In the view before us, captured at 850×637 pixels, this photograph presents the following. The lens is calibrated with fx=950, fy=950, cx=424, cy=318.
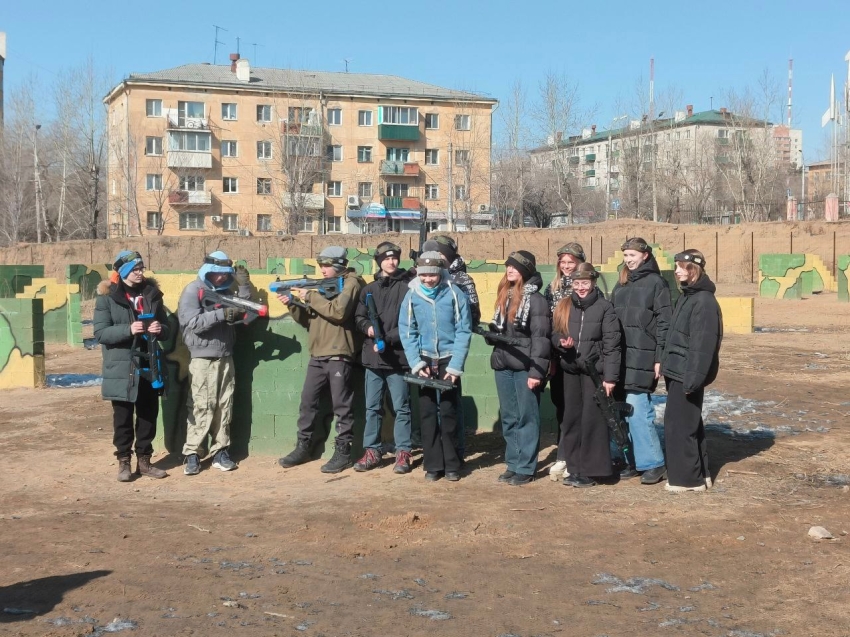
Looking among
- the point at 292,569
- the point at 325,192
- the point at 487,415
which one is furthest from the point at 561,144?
the point at 292,569

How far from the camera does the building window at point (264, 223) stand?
64062mm

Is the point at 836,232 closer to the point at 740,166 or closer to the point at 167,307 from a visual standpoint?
the point at 740,166

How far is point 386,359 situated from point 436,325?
695mm

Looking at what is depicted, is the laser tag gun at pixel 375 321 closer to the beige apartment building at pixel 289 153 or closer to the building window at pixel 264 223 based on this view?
the beige apartment building at pixel 289 153

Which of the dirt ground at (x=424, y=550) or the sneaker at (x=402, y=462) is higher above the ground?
the sneaker at (x=402, y=462)

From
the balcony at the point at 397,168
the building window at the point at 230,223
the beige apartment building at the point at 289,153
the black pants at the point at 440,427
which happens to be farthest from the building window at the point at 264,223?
the black pants at the point at 440,427

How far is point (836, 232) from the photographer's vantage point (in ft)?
141

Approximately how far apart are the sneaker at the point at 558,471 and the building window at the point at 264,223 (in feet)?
190

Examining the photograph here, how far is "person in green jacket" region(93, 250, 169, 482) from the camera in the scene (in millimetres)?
7848

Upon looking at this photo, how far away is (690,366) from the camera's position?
6945 millimetres

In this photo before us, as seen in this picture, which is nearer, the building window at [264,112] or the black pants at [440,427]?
the black pants at [440,427]

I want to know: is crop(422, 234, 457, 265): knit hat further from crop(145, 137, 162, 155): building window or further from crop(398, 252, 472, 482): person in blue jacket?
crop(145, 137, 162, 155): building window

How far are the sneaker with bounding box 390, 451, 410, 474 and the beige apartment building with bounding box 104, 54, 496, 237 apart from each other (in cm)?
5270

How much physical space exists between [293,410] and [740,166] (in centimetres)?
5607
